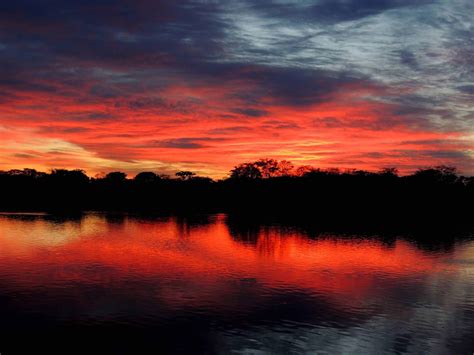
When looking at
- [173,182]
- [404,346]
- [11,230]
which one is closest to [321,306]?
[404,346]

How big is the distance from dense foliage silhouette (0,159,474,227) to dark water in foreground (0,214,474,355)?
7039cm

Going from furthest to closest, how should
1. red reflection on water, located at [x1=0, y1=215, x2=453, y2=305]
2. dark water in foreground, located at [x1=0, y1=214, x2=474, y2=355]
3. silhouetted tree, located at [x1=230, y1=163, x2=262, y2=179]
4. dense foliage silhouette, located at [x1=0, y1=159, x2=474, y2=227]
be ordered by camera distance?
silhouetted tree, located at [x1=230, y1=163, x2=262, y2=179] → dense foliage silhouette, located at [x1=0, y1=159, x2=474, y2=227] → red reflection on water, located at [x1=0, y1=215, x2=453, y2=305] → dark water in foreground, located at [x1=0, y1=214, x2=474, y2=355]

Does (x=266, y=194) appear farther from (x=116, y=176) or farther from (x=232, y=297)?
(x=232, y=297)

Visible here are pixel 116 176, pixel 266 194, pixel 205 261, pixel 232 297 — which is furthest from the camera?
pixel 116 176

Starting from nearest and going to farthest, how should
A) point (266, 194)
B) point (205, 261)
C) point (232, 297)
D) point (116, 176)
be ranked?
point (232, 297) < point (205, 261) < point (266, 194) < point (116, 176)

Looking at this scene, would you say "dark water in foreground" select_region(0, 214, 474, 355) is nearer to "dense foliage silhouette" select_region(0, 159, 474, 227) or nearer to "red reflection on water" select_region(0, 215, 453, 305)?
"red reflection on water" select_region(0, 215, 453, 305)

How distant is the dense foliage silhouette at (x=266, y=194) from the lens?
417 feet

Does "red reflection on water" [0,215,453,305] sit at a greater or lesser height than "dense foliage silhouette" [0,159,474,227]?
lesser

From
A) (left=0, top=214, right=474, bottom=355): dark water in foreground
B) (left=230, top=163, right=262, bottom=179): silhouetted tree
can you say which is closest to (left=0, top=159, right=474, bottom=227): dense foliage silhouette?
(left=230, top=163, right=262, bottom=179): silhouetted tree

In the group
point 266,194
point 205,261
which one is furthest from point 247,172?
point 205,261

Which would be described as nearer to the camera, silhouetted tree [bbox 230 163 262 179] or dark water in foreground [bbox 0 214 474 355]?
→ dark water in foreground [bbox 0 214 474 355]

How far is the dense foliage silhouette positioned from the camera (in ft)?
417

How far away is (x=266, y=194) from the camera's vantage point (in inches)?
5773

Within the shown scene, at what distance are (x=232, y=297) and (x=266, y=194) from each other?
118m
